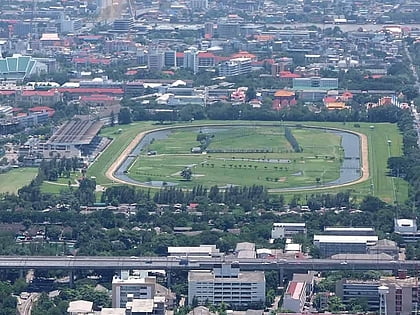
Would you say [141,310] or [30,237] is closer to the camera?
[141,310]

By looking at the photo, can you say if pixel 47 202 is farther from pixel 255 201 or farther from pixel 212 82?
pixel 212 82

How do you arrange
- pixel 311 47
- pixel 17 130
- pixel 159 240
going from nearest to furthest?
pixel 159 240
pixel 17 130
pixel 311 47

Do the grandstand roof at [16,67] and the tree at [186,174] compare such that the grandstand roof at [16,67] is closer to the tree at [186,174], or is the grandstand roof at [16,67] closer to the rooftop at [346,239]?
the tree at [186,174]

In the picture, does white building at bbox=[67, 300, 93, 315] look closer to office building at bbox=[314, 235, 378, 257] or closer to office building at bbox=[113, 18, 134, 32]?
office building at bbox=[314, 235, 378, 257]

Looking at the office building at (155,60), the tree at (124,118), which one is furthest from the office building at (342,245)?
the office building at (155,60)

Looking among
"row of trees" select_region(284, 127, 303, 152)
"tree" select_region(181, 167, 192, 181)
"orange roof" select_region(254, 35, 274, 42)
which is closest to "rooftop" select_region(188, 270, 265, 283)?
"tree" select_region(181, 167, 192, 181)

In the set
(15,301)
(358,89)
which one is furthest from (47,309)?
(358,89)
